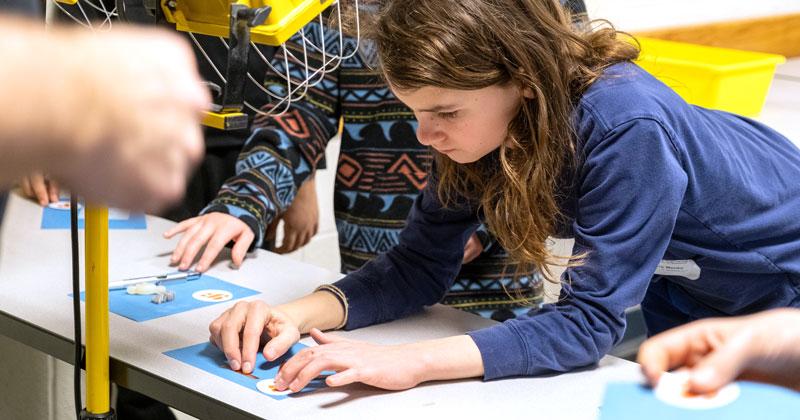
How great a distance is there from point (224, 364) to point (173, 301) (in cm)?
21

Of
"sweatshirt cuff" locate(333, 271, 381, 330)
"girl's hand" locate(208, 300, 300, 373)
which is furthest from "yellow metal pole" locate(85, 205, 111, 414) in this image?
"sweatshirt cuff" locate(333, 271, 381, 330)

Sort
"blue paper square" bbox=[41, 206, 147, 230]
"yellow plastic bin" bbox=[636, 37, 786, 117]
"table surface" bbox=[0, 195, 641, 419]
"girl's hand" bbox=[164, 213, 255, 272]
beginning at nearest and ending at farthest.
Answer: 1. "table surface" bbox=[0, 195, 641, 419]
2. "girl's hand" bbox=[164, 213, 255, 272]
3. "blue paper square" bbox=[41, 206, 147, 230]
4. "yellow plastic bin" bbox=[636, 37, 786, 117]

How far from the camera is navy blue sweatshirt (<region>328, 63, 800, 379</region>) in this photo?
0.99 meters

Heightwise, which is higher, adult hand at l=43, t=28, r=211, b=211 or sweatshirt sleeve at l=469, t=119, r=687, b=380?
adult hand at l=43, t=28, r=211, b=211

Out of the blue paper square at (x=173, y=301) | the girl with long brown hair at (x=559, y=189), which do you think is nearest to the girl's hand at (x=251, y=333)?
the girl with long brown hair at (x=559, y=189)

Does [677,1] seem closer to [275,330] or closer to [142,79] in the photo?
[275,330]

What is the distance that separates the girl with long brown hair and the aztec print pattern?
31cm

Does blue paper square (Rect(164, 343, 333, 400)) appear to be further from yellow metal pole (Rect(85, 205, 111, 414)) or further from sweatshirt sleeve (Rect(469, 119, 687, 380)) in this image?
sweatshirt sleeve (Rect(469, 119, 687, 380))

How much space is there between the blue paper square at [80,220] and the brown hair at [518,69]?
0.60 meters

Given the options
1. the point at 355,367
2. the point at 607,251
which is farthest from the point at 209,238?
the point at 607,251

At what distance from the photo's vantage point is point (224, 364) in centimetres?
103

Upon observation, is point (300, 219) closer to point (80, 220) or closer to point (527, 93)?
point (80, 220)

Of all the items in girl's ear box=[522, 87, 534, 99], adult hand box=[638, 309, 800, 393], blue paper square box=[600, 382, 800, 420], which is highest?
girl's ear box=[522, 87, 534, 99]

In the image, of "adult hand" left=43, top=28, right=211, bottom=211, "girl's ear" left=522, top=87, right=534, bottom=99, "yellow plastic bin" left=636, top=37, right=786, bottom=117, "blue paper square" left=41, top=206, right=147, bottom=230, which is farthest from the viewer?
"yellow plastic bin" left=636, top=37, right=786, bottom=117
